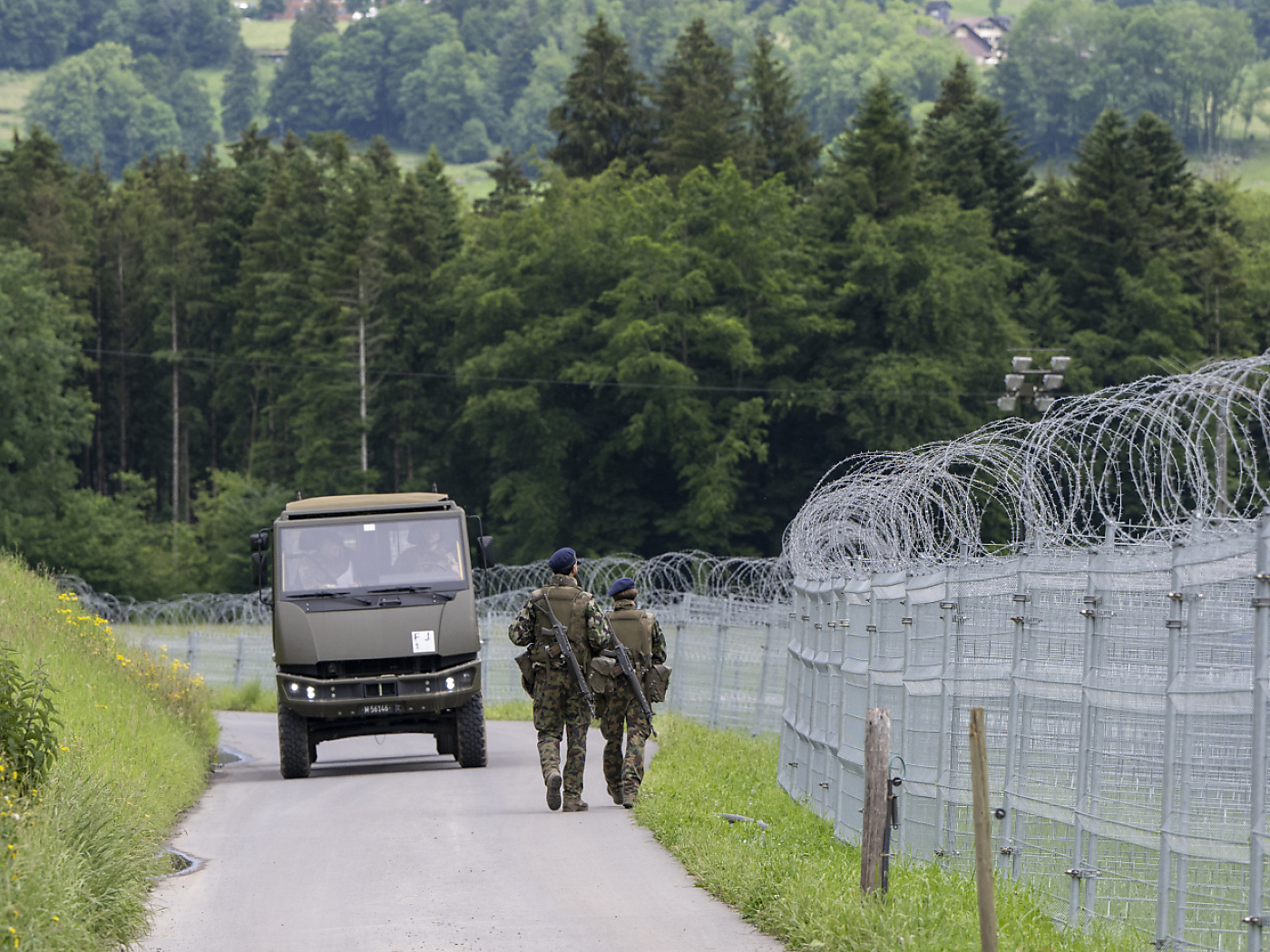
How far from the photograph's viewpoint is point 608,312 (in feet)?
206

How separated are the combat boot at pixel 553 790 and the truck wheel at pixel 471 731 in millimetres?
4584

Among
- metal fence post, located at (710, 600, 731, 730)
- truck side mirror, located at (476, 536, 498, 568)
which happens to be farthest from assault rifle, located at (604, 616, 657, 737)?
metal fence post, located at (710, 600, 731, 730)

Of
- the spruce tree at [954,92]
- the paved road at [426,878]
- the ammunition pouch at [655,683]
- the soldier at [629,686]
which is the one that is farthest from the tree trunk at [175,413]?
the ammunition pouch at [655,683]

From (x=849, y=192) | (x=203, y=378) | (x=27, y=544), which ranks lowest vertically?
(x=27, y=544)

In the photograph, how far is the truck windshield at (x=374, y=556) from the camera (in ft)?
61.5

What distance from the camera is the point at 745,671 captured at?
22.5m

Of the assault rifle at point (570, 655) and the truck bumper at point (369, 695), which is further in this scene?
the truck bumper at point (369, 695)

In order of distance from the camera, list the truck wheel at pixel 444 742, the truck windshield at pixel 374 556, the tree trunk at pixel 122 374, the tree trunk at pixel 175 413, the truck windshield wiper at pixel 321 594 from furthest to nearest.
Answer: the tree trunk at pixel 122 374 < the tree trunk at pixel 175 413 < the truck wheel at pixel 444 742 < the truck windshield at pixel 374 556 < the truck windshield wiper at pixel 321 594

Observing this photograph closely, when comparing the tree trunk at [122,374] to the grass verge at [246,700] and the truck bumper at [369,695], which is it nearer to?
the grass verge at [246,700]

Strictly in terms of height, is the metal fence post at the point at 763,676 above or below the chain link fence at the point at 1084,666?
below

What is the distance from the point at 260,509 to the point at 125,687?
4972cm

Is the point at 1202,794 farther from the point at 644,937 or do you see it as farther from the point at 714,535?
the point at 714,535

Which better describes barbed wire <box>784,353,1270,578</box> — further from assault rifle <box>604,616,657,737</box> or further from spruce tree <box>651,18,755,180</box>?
spruce tree <box>651,18,755,180</box>

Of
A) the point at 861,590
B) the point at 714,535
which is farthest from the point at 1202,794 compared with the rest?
the point at 714,535
